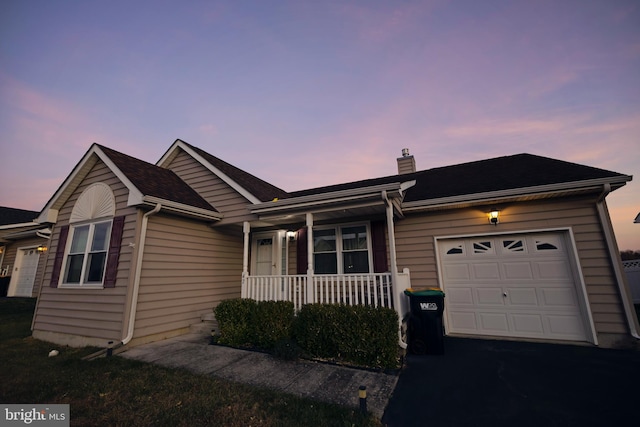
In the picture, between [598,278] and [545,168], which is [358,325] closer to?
[598,278]

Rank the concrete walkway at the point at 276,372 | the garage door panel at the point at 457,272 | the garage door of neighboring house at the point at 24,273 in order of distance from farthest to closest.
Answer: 1. the garage door of neighboring house at the point at 24,273
2. the garage door panel at the point at 457,272
3. the concrete walkway at the point at 276,372

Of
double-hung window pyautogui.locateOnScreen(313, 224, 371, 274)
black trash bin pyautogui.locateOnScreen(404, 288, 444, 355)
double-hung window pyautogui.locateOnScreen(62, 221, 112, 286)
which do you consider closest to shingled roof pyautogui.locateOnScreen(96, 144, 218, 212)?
double-hung window pyautogui.locateOnScreen(62, 221, 112, 286)

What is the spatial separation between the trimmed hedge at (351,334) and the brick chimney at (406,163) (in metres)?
6.96

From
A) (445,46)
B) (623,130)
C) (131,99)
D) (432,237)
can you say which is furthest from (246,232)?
(623,130)

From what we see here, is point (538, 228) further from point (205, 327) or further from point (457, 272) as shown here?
point (205, 327)

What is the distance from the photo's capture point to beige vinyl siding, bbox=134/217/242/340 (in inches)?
231

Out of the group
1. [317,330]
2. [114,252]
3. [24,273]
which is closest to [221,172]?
[114,252]

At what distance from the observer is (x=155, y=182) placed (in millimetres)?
6832

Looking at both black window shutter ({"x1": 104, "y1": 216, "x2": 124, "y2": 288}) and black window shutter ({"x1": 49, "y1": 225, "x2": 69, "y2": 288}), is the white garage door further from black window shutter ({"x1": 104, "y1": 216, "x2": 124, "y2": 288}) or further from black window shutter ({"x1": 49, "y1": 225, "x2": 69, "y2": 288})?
black window shutter ({"x1": 49, "y1": 225, "x2": 69, "y2": 288})

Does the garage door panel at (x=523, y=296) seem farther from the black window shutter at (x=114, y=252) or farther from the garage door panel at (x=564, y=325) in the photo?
the black window shutter at (x=114, y=252)

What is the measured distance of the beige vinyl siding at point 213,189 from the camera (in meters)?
7.37

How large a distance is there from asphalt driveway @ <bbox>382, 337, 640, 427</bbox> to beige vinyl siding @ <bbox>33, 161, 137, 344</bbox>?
608 cm

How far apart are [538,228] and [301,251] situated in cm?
620

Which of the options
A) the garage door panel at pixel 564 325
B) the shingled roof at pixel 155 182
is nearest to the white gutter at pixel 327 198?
the shingled roof at pixel 155 182
